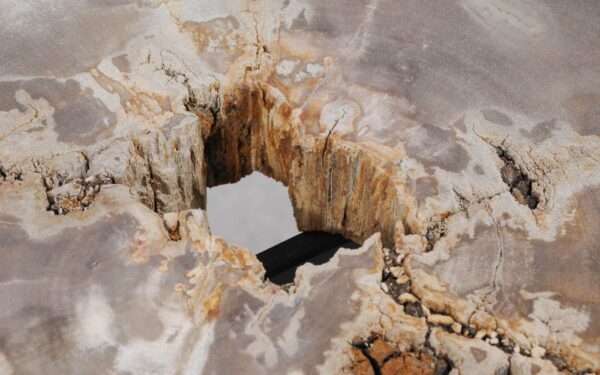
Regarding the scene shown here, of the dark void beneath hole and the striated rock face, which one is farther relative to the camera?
the dark void beneath hole

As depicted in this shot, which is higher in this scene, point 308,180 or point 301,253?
point 308,180

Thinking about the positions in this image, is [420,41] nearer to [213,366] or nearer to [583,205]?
[583,205]

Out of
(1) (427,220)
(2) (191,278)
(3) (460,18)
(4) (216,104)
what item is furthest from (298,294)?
(3) (460,18)

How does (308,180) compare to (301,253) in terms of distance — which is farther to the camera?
(301,253)

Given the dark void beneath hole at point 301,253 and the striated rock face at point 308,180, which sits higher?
the striated rock face at point 308,180

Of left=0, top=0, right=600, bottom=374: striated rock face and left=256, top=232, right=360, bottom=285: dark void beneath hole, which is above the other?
left=0, top=0, right=600, bottom=374: striated rock face
